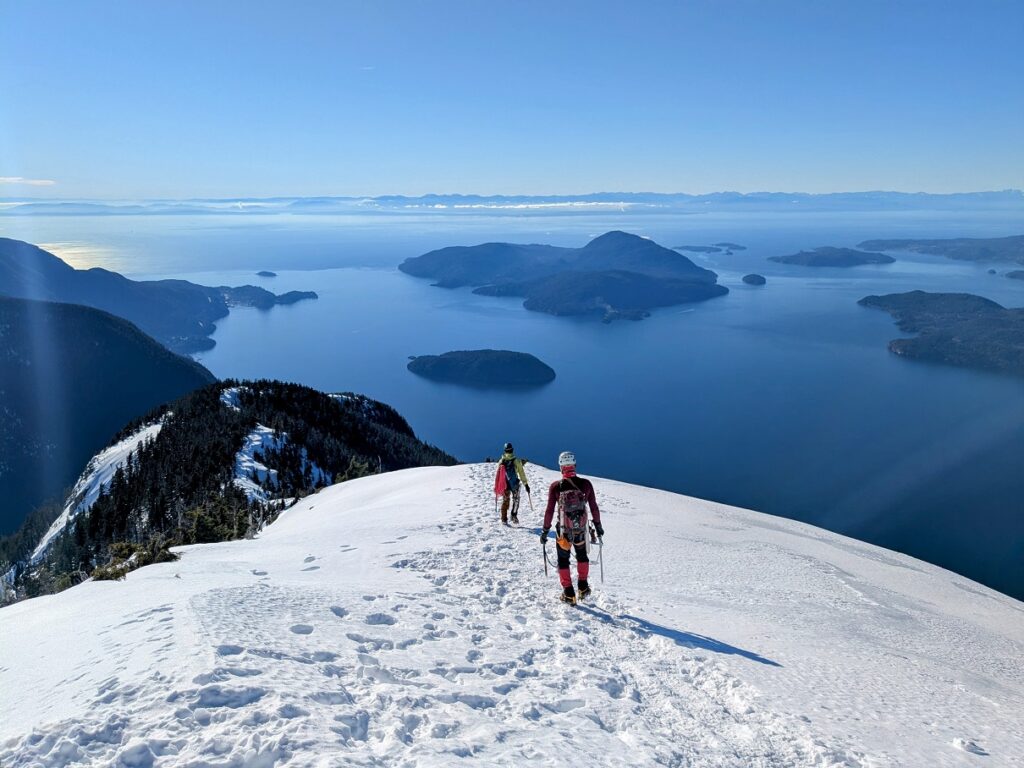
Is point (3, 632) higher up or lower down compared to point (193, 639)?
lower down

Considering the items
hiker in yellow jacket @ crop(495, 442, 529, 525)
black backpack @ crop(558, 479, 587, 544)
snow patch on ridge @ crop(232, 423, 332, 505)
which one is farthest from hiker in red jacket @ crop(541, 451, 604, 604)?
snow patch on ridge @ crop(232, 423, 332, 505)

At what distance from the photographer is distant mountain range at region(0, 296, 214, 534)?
151 meters

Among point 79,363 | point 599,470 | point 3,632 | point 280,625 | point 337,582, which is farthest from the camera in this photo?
point 79,363

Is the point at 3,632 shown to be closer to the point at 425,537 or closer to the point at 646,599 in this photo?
the point at 425,537

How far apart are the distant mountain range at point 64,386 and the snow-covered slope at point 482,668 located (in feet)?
547

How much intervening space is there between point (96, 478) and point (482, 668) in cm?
8820

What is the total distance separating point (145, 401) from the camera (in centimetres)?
17138

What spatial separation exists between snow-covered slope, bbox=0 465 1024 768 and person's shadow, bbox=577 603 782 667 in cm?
5

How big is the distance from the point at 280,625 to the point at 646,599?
7.08m

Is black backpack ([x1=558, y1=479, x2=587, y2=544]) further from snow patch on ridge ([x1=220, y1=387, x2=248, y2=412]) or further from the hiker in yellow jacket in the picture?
snow patch on ridge ([x1=220, y1=387, x2=248, y2=412])

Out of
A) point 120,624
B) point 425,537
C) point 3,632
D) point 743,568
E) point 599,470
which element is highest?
point 120,624

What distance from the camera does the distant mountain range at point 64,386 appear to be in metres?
151

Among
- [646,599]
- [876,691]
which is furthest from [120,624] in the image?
[876,691]

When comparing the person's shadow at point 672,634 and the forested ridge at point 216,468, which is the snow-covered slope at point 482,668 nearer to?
the person's shadow at point 672,634
